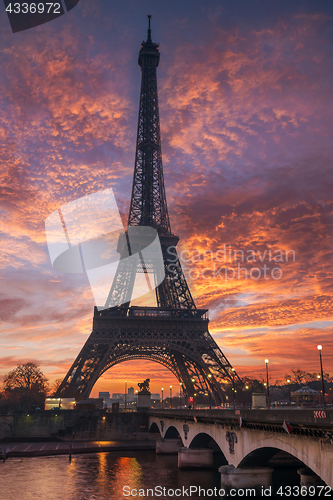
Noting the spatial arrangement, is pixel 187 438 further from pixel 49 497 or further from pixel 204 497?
pixel 49 497

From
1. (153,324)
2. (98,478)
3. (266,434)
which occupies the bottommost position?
(98,478)

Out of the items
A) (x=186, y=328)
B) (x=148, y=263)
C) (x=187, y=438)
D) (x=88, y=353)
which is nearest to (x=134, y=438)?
(x=88, y=353)

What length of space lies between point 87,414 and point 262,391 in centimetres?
4476

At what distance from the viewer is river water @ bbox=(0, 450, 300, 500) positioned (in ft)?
114

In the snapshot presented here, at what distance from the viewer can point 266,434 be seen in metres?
26.0

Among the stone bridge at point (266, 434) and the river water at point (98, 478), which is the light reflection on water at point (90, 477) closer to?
the river water at point (98, 478)

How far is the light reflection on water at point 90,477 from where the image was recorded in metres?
35.3

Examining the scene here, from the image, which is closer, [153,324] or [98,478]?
[98,478]

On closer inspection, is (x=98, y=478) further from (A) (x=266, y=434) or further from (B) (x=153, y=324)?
(B) (x=153, y=324)

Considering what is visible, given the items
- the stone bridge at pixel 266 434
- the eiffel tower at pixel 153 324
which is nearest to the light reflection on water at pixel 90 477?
the stone bridge at pixel 266 434

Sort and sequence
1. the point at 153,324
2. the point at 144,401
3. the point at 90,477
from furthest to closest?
the point at 153,324
the point at 144,401
the point at 90,477

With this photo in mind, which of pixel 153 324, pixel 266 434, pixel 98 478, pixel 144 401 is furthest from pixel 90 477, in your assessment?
pixel 153 324

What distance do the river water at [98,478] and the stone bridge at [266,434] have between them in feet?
11.2

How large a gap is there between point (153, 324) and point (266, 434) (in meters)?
59.4
